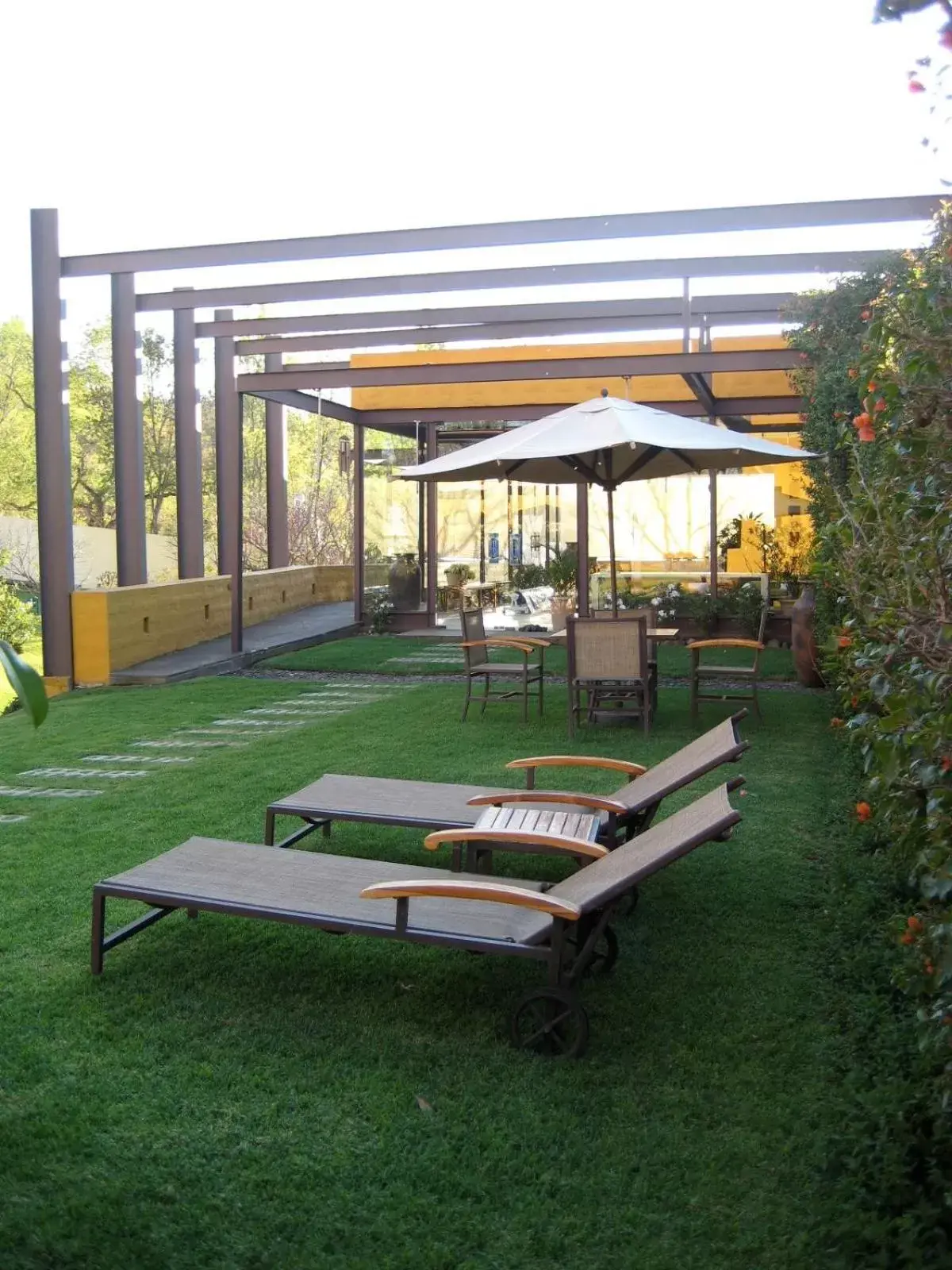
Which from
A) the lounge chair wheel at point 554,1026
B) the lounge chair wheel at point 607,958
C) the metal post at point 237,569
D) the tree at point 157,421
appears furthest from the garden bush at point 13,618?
the tree at point 157,421

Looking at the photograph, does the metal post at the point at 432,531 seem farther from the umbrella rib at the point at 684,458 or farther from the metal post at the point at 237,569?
the umbrella rib at the point at 684,458

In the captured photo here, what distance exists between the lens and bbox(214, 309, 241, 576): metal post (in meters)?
14.6

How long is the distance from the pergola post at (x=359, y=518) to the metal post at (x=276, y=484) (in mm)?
1978

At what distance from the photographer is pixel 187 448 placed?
53.8 ft

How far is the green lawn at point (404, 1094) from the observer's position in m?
2.64

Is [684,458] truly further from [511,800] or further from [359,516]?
[359,516]

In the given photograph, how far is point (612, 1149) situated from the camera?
2.98 meters

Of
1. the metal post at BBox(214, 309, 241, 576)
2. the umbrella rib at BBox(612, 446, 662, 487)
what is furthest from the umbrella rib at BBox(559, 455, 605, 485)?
the metal post at BBox(214, 309, 241, 576)

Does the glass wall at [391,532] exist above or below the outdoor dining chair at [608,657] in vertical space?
above

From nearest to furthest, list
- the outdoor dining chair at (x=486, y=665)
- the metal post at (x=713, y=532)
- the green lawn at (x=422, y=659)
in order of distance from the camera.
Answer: the outdoor dining chair at (x=486, y=665), the green lawn at (x=422, y=659), the metal post at (x=713, y=532)

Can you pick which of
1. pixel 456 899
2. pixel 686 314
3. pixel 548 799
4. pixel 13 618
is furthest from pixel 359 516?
pixel 456 899

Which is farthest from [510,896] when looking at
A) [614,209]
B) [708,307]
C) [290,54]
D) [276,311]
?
[276,311]

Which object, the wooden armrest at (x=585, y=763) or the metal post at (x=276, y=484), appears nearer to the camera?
the wooden armrest at (x=585, y=763)

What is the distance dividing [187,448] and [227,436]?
1.44m
